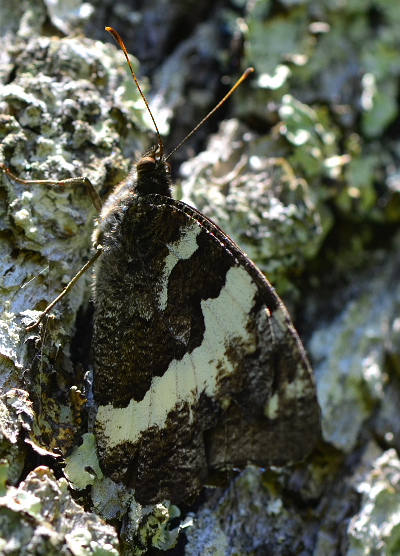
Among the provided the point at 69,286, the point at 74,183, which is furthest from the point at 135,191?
the point at 69,286

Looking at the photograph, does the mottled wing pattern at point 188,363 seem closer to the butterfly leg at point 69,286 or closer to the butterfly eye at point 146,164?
the butterfly leg at point 69,286

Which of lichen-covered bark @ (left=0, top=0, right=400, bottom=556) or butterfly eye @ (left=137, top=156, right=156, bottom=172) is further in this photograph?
butterfly eye @ (left=137, top=156, right=156, bottom=172)

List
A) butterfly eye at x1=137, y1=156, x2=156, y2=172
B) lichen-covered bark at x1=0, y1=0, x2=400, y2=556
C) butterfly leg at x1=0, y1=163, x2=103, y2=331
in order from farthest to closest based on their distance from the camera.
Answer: butterfly eye at x1=137, y1=156, x2=156, y2=172 → butterfly leg at x1=0, y1=163, x2=103, y2=331 → lichen-covered bark at x1=0, y1=0, x2=400, y2=556

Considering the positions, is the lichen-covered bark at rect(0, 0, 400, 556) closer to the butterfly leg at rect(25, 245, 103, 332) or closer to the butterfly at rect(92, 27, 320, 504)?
the butterfly leg at rect(25, 245, 103, 332)

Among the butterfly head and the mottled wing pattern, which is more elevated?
the butterfly head

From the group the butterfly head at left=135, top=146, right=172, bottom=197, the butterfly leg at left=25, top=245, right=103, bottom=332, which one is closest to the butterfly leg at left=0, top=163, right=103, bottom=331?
the butterfly leg at left=25, top=245, right=103, bottom=332

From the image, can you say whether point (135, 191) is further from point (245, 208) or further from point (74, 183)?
point (245, 208)
